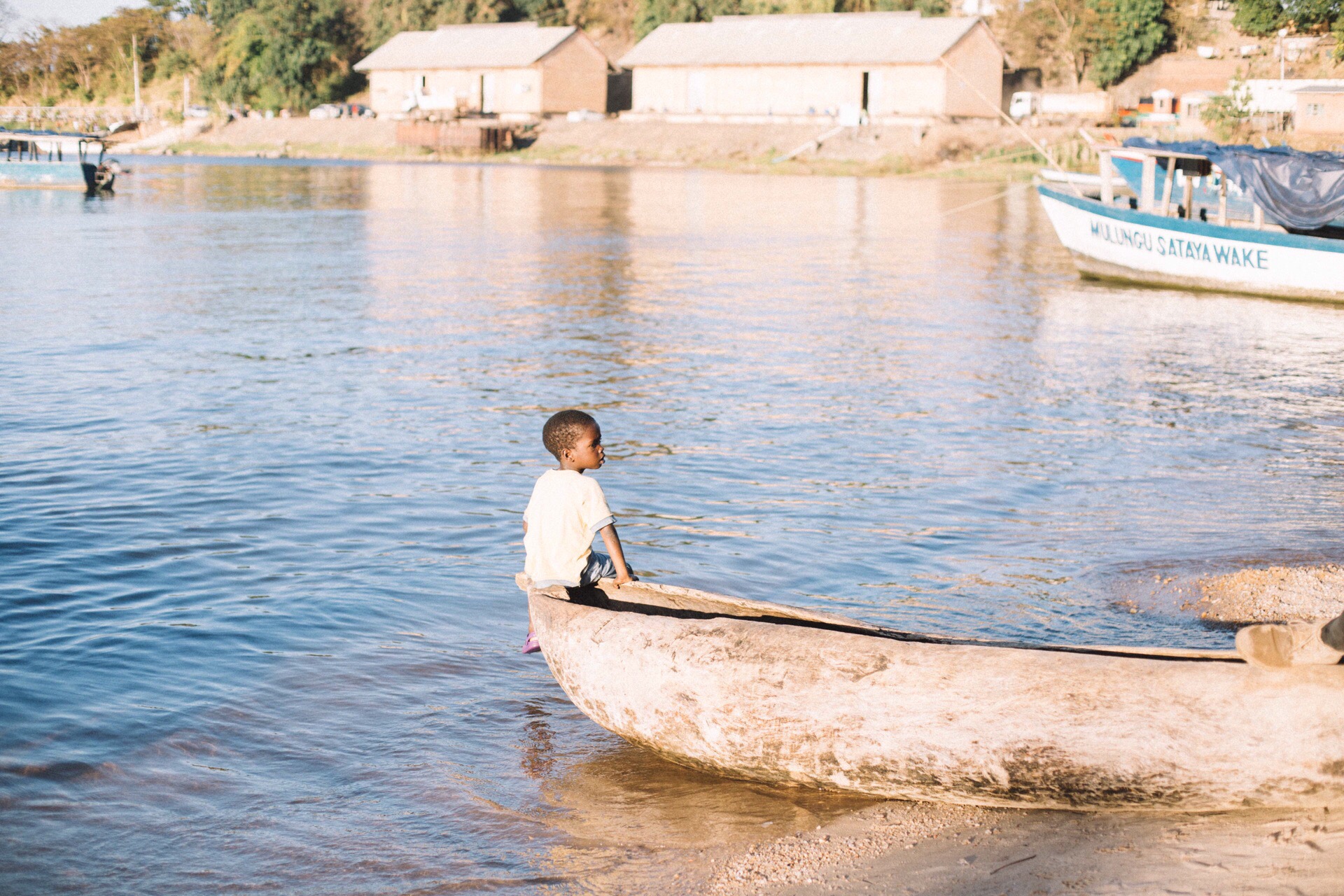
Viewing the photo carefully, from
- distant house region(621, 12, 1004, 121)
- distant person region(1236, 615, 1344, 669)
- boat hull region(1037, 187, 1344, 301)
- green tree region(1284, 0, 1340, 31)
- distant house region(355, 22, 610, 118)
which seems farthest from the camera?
distant house region(355, 22, 610, 118)

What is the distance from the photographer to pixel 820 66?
66.5 metres

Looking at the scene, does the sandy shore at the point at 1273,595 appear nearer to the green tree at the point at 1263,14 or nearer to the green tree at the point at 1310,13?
the green tree at the point at 1310,13

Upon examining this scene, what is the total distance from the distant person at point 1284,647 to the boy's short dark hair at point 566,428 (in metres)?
2.64

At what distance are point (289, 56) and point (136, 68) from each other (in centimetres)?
1796

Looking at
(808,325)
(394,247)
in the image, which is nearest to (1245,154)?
(808,325)

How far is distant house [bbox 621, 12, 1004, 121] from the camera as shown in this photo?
63.6 meters

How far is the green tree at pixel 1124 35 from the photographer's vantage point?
65.2 m

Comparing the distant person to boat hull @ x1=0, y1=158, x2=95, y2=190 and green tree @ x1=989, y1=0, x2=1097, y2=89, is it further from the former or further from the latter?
green tree @ x1=989, y1=0, x2=1097, y2=89

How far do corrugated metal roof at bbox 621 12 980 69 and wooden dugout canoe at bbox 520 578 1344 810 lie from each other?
60056 mm

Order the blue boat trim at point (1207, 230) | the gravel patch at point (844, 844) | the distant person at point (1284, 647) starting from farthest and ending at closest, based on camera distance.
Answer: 1. the blue boat trim at point (1207, 230)
2. the gravel patch at point (844, 844)
3. the distant person at point (1284, 647)

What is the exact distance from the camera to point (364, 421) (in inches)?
468

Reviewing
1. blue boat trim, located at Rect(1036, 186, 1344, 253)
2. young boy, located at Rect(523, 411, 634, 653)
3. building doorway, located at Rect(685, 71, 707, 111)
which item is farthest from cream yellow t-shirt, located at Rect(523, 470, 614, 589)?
building doorway, located at Rect(685, 71, 707, 111)

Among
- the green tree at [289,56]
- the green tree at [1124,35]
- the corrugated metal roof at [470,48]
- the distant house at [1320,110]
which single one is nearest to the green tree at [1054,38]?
the green tree at [1124,35]

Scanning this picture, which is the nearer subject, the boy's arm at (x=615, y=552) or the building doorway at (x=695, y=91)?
the boy's arm at (x=615, y=552)
